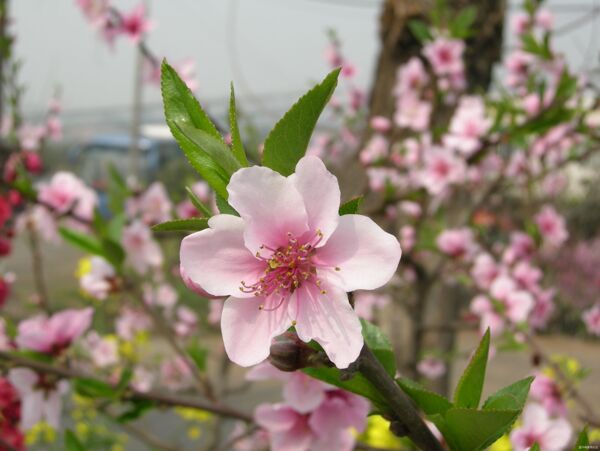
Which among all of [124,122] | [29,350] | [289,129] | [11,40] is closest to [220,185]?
[289,129]

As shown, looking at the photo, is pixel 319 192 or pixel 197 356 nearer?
pixel 319 192

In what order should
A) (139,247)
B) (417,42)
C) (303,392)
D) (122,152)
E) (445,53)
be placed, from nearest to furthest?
(303,392), (139,247), (445,53), (417,42), (122,152)

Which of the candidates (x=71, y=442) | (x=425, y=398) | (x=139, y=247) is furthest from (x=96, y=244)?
(x=425, y=398)

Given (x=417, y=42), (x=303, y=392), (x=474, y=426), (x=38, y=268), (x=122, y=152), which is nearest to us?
(x=474, y=426)

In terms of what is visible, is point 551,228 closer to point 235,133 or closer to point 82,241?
point 82,241

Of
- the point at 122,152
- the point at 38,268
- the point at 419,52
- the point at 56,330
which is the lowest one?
the point at 122,152

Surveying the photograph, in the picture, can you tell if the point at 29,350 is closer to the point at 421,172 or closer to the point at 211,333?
the point at 421,172
